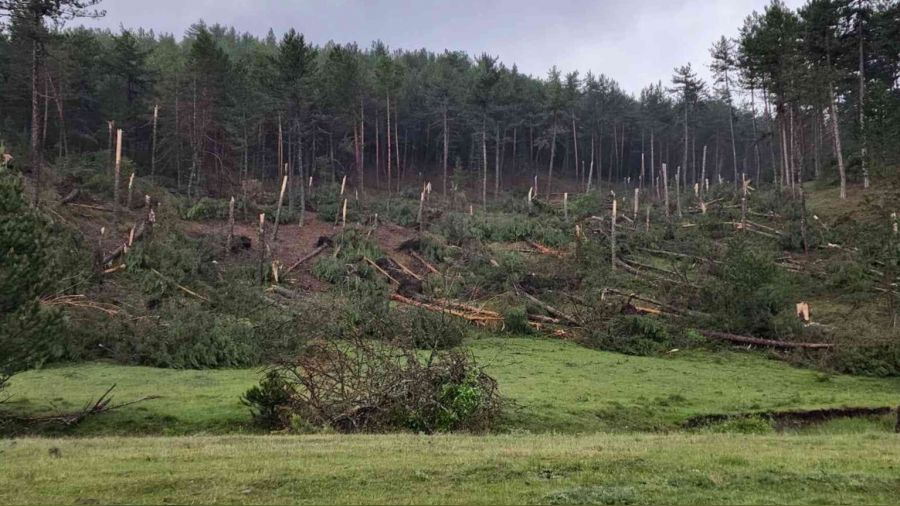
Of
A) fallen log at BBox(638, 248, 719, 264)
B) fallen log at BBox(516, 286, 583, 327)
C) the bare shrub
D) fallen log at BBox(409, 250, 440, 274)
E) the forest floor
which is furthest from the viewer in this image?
fallen log at BBox(409, 250, 440, 274)

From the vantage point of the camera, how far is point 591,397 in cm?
1366

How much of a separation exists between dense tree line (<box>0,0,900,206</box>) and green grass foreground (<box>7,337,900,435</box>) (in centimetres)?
825

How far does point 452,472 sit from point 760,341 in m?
16.2

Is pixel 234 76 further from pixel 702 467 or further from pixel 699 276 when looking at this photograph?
pixel 702 467

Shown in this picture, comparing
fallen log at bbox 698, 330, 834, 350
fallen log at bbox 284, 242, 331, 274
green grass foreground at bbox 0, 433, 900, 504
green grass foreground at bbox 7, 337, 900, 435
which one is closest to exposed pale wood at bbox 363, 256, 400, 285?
fallen log at bbox 284, 242, 331, 274

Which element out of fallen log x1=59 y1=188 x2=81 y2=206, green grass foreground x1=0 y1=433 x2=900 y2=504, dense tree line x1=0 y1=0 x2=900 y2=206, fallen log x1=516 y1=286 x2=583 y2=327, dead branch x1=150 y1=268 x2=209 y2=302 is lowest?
green grass foreground x1=0 y1=433 x2=900 y2=504

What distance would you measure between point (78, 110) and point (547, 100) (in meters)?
44.3

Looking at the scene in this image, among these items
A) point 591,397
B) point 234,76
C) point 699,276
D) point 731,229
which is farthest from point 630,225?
point 234,76

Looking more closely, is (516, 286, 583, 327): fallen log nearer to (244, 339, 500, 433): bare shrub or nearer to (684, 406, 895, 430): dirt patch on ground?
(684, 406, 895, 430): dirt patch on ground

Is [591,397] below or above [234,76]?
below

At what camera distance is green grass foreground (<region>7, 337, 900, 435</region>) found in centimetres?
1189

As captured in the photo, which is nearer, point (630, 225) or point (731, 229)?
point (731, 229)

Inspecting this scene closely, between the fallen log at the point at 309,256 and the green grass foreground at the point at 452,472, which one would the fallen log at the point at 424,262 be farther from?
the green grass foreground at the point at 452,472

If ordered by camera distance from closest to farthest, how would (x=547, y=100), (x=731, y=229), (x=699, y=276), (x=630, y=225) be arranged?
(x=699, y=276) < (x=731, y=229) < (x=630, y=225) < (x=547, y=100)
